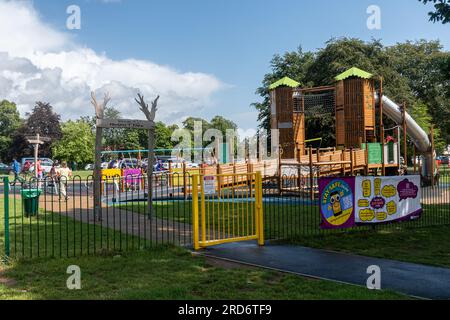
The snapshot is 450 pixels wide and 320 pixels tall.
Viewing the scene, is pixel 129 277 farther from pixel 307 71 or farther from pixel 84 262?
pixel 307 71

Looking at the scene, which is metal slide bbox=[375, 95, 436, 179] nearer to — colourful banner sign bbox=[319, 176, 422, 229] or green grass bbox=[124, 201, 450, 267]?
green grass bbox=[124, 201, 450, 267]

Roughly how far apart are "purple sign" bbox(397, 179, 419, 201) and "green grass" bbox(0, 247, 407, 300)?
579cm

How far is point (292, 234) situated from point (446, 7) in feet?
26.6

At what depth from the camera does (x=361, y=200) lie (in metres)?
11.1

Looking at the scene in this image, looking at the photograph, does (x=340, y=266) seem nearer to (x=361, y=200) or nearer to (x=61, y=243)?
(x=361, y=200)

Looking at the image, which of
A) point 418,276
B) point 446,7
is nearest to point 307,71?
point 446,7

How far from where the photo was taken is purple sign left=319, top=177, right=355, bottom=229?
35.6ft

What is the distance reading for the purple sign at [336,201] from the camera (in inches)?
427

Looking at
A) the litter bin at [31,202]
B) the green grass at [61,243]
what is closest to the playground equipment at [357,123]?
the litter bin at [31,202]

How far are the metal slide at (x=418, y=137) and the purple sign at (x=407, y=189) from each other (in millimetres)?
18918

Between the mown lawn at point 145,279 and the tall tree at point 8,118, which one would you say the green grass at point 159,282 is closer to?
the mown lawn at point 145,279

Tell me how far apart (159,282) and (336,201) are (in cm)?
560

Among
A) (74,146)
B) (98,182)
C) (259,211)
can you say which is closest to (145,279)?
(259,211)
